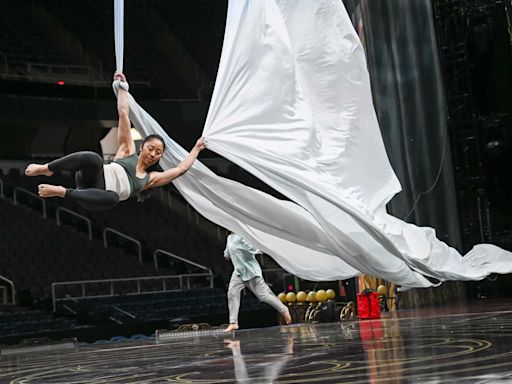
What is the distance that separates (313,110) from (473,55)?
18.1ft

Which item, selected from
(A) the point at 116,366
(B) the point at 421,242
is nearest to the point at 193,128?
(B) the point at 421,242

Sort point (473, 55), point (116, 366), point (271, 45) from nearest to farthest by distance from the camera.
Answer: point (116, 366), point (271, 45), point (473, 55)

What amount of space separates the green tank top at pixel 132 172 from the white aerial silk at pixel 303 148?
0.48 meters

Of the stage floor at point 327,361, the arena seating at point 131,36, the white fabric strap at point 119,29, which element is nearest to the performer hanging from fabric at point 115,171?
the white fabric strap at point 119,29

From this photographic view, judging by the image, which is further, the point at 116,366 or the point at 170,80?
the point at 170,80

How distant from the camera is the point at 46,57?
22.1 metres

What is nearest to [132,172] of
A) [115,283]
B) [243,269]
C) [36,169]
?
[36,169]

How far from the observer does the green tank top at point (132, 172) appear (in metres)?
6.18

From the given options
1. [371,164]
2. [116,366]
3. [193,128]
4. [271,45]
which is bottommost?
[116,366]

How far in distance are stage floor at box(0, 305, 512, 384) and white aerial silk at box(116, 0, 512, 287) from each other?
680 mm

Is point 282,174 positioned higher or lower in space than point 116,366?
higher

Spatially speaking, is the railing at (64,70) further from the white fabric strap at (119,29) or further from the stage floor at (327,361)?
the white fabric strap at (119,29)

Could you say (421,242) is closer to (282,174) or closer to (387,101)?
(282,174)

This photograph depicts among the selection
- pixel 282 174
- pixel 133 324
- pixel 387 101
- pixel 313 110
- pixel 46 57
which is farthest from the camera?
pixel 46 57
